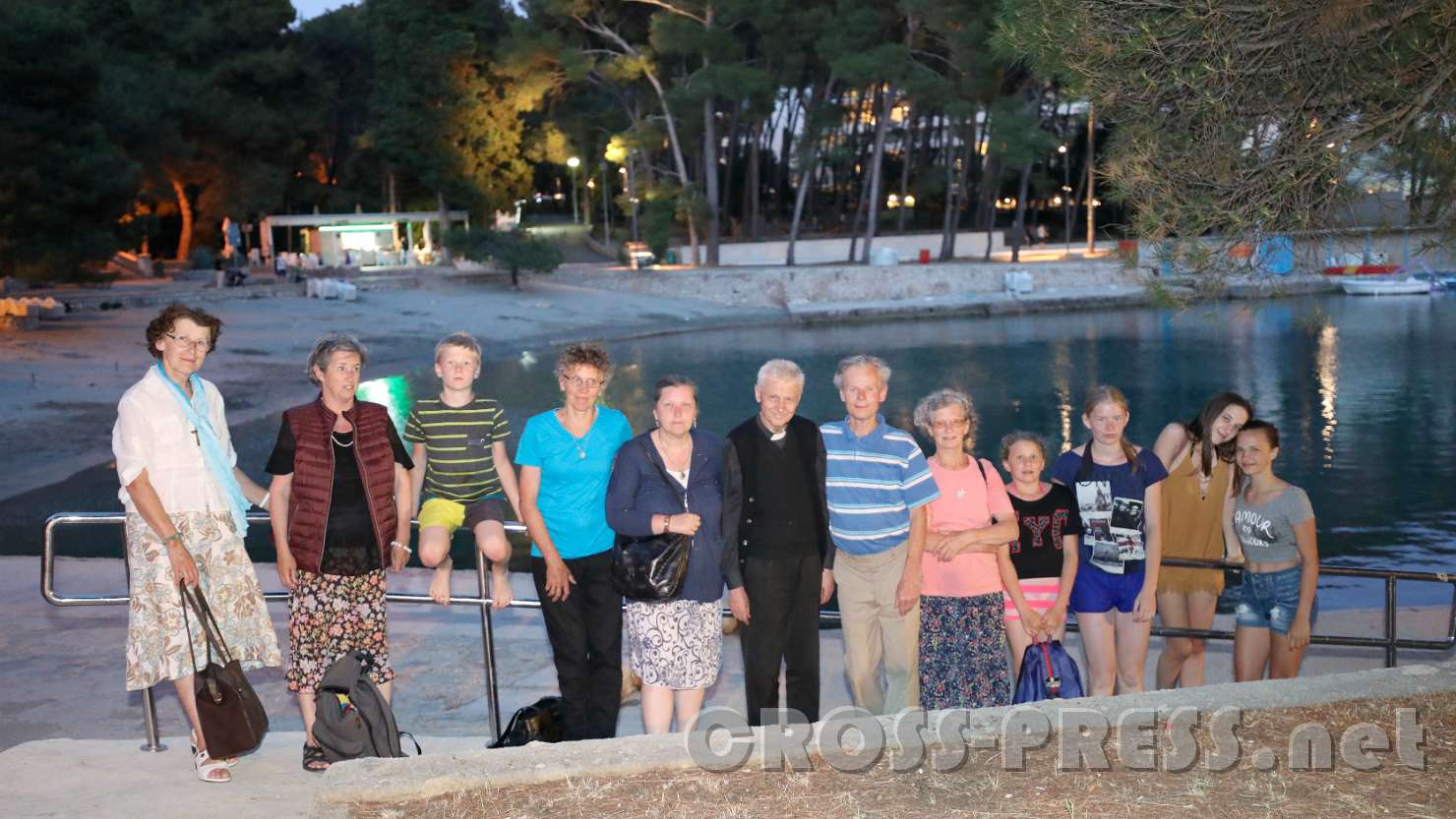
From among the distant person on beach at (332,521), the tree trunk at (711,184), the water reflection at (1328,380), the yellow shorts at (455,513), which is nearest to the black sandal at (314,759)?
the distant person on beach at (332,521)

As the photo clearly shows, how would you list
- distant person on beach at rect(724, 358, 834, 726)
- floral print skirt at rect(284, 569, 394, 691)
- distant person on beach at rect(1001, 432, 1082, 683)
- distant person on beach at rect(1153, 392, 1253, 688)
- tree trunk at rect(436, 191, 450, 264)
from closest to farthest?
floral print skirt at rect(284, 569, 394, 691) < distant person on beach at rect(724, 358, 834, 726) < distant person on beach at rect(1001, 432, 1082, 683) < distant person on beach at rect(1153, 392, 1253, 688) < tree trunk at rect(436, 191, 450, 264)

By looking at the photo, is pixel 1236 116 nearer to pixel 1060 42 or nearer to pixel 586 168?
pixel 1060 42

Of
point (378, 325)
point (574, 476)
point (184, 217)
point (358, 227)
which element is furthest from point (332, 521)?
point (184, 217)

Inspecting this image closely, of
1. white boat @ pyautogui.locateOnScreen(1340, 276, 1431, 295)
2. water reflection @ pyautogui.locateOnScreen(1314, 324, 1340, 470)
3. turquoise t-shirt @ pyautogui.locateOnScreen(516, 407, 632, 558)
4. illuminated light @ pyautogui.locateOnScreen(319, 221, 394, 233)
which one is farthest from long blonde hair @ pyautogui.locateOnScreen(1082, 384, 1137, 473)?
white boat @ pyautogui.locateOnScreen(1340, 276, 1431, 295)

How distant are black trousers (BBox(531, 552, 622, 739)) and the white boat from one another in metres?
49.0

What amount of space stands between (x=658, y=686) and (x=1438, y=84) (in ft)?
12.2

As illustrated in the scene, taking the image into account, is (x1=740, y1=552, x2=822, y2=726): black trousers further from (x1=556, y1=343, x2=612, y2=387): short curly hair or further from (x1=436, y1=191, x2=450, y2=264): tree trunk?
(x1=436, y1=191, x2=450, y2=264): tree trunk

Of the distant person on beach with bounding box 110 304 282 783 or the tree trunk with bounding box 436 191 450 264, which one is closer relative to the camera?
the distant person on beach with bounding box 110 304 282 783

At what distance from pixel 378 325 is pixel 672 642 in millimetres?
29318

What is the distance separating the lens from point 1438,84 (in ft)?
16.6

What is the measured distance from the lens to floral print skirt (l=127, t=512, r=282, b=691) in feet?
14.5

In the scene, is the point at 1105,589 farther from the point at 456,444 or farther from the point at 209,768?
the point at 209,768

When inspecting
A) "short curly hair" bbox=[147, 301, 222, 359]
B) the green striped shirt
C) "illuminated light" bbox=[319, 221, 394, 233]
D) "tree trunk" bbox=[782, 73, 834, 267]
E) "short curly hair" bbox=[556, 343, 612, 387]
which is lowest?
the green striped shirt

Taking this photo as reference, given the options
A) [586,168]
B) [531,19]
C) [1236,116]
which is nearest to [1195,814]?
[1236,116]
